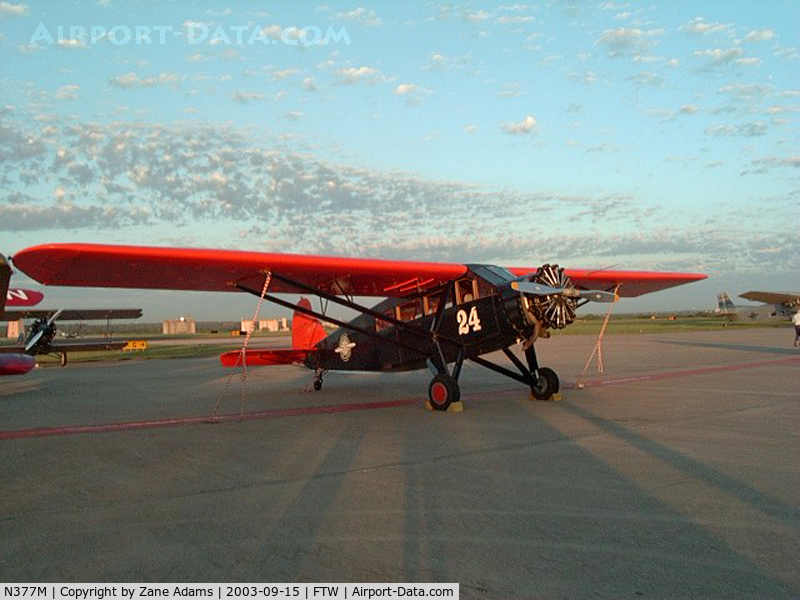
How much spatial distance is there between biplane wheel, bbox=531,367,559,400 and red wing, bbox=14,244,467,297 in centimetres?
237

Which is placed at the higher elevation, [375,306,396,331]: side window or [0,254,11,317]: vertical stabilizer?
[0,254,11,317]: vertical stabilizer

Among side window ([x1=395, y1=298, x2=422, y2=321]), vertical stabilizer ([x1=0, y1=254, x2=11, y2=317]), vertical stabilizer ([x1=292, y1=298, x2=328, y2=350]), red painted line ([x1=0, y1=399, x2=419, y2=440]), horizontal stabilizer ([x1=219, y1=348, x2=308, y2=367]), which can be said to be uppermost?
vertical stabilizer ([x1=0, y1=254, x2=11, y2=317])

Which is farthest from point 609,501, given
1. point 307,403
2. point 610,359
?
point 610,359

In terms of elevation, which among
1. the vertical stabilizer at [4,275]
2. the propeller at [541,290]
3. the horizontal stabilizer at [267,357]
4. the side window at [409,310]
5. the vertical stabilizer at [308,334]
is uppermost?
the vertical stabilizer at [4,275]

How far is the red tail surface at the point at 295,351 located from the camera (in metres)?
11.0

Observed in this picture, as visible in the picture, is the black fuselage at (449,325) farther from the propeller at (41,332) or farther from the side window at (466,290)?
the propeller at (41,332)

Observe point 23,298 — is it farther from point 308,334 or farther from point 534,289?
point 534,289

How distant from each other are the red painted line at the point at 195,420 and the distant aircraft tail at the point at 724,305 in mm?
59757

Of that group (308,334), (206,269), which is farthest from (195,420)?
(308,334)

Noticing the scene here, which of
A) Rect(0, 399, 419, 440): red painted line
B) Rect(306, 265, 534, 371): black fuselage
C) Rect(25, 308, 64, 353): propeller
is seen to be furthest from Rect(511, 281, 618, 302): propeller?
Rect(25, 308, 64, 353): propeller

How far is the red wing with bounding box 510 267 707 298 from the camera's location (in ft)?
40.7

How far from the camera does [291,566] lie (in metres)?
3.26

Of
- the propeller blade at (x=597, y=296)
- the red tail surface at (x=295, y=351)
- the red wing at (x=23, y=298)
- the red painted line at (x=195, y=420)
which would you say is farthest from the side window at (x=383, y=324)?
the red wing at (x=23, y=298)

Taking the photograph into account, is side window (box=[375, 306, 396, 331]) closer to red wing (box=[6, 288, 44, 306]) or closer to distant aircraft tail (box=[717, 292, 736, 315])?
red wing (box=[6, 288, 44, 306])
